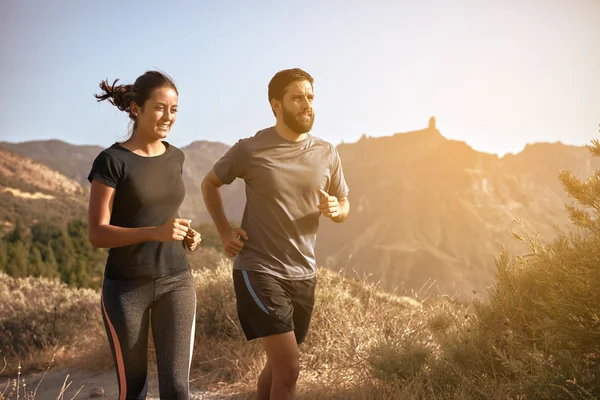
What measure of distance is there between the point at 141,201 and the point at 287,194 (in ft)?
3.04

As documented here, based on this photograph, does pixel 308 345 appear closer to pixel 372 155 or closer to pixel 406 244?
pixel 406 244

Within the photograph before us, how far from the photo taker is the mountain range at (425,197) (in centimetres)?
11838

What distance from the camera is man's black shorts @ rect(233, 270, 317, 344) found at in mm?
2943

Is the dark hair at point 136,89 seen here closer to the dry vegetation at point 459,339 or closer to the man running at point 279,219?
the man running at point 279,219

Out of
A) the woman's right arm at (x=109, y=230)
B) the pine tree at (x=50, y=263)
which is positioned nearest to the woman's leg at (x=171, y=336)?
the woman's right arm at (x=109, y=230)

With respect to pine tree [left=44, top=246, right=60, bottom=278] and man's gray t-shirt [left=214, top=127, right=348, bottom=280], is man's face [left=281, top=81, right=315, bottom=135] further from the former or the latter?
pine tree [left=44, top=246, right=60, bottom=278]

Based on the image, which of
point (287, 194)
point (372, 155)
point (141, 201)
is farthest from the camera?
point (372, 155)

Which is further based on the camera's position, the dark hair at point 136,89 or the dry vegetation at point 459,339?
the dry vegetation at point 459,339

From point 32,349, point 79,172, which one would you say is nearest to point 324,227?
point 79,172

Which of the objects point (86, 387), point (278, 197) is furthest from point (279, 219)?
point (86, 387)

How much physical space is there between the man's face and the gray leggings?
1.19 m

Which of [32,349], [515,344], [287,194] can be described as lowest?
[32,349]

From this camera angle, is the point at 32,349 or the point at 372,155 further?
the point at 372,155

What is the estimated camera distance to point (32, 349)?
827cm
